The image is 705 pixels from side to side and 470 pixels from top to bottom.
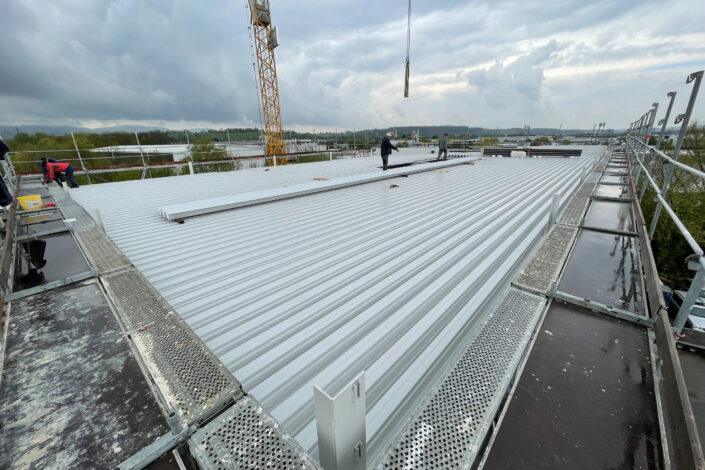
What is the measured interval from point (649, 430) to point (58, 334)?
12.0 feet

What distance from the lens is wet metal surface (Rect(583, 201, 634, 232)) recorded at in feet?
14.6

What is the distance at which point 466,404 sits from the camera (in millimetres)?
1588

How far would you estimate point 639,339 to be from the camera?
2.11 m

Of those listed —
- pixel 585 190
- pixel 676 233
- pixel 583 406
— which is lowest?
pixel 676 233

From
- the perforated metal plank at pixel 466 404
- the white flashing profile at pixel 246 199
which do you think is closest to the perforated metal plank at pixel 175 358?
the perforated metal plank at pixel 466 404

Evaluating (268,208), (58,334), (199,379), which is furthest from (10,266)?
(268,208)

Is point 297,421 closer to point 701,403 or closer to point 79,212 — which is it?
point 701,403

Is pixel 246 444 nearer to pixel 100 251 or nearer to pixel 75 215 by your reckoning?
pixel 100 251

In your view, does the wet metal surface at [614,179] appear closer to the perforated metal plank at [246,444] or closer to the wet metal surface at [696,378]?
the wet metal surface at [696,378]

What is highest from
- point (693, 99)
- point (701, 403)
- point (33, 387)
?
point (693, 99)

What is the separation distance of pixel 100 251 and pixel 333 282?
2824mm

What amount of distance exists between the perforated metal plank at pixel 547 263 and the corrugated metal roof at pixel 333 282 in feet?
0.78

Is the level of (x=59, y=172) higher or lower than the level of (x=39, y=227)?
higher

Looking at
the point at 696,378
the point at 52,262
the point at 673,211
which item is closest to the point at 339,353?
the point at 696,378
